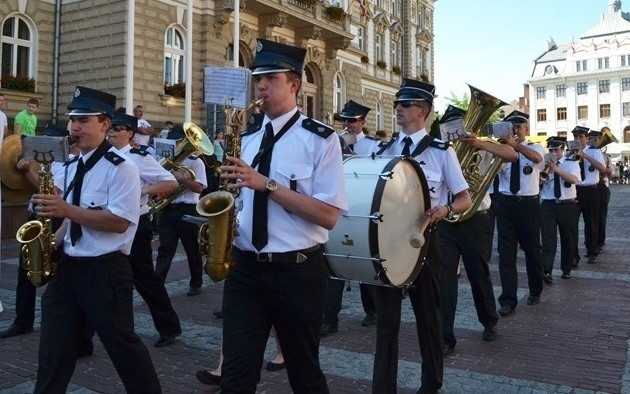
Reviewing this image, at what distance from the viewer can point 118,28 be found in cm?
1986

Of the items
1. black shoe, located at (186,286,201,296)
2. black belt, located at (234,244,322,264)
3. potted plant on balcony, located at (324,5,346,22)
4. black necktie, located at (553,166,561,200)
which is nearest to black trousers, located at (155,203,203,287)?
black shoe, located at (186,286,201,296)

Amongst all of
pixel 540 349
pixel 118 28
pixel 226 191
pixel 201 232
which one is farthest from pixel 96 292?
pixel 118 28

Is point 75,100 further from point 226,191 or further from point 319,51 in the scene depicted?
point 319,51

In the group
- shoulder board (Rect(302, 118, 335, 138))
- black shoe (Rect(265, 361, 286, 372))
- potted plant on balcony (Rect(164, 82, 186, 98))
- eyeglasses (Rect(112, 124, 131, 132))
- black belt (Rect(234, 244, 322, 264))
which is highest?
potted plant on balcony (Rect(164, 82, 186, 98))

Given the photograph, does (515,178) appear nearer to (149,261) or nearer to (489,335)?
(489,335)

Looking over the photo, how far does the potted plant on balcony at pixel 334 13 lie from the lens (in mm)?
28459

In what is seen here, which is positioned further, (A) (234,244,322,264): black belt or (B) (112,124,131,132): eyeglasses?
(B) (112,124,131,132): eyeglasses

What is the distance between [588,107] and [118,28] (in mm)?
75732

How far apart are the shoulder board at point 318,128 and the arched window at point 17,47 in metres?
18.9

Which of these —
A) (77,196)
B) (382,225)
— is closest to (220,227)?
(77,196)

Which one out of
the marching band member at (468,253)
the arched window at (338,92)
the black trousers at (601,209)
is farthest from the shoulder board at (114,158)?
the arched window at (338,92)

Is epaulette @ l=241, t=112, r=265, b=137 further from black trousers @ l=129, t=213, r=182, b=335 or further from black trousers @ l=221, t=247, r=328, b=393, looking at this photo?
black trousers @ l=129, t=213, r=182, b=335

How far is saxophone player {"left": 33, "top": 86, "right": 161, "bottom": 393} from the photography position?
3.40 metres

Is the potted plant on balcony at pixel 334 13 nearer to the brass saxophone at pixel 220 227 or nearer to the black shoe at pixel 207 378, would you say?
the black shoe at pixel 207 378
